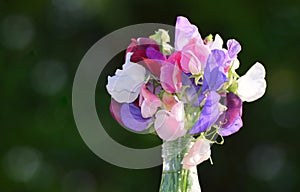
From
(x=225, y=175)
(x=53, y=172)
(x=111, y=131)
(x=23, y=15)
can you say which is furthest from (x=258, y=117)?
(x=23, y=15)

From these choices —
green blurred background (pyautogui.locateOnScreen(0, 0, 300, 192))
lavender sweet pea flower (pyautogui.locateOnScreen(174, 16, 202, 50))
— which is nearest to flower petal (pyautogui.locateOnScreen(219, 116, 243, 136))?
lavender sweet pea flower (pyautogui.locateOnScreen(174, 16, 202, 50))

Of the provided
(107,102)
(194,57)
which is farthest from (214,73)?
(107,102)

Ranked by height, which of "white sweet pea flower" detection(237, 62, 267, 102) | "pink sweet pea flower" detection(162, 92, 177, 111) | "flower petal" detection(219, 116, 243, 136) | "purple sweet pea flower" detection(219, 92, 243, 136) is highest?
"white sweet pea flower" detection(237, 62, 267, 102)

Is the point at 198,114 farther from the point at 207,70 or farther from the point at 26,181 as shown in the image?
the point at 26,181

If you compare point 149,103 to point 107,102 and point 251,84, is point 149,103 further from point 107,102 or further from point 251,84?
point 107,102

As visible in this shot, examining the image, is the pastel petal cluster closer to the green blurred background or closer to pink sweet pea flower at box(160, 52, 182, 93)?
pink sweet pea flower at box(160, 52, 182, 93)

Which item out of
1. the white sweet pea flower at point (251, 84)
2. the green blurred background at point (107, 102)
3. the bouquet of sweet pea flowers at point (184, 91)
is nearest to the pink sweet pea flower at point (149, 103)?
the bouquet of sweet pea flowers at point (184, 91)
